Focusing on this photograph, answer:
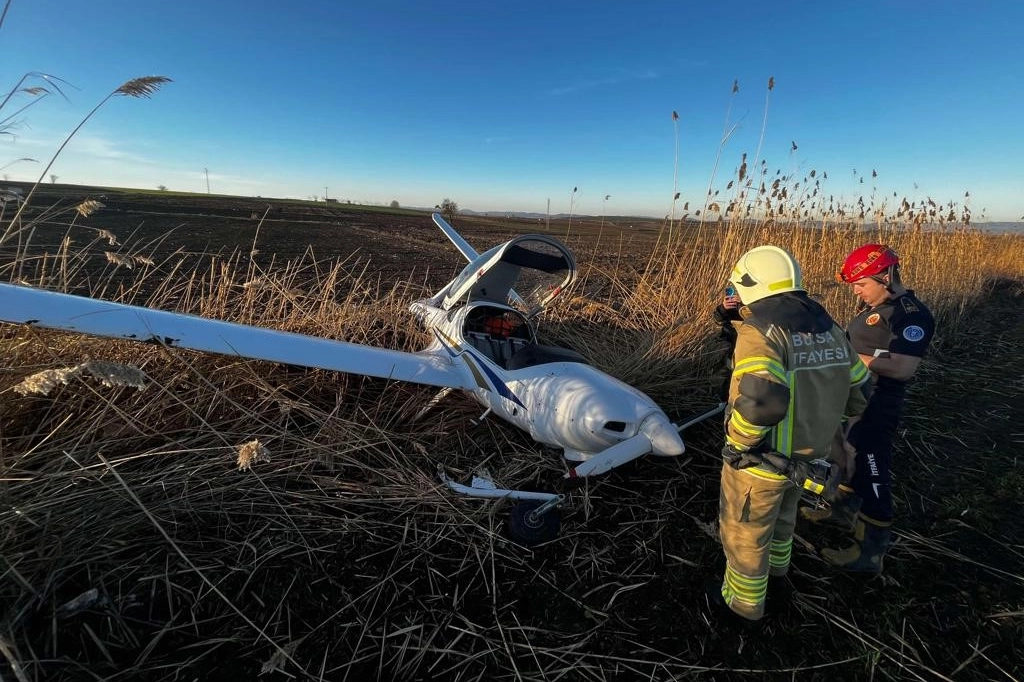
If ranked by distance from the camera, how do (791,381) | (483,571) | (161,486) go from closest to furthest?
(791,381) → (483,571) → (161,486)

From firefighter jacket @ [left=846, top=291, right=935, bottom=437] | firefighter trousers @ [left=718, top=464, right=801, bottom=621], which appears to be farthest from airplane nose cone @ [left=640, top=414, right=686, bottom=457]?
firefighter jacket @ [left=846, top=291, right=935, bottom=437]

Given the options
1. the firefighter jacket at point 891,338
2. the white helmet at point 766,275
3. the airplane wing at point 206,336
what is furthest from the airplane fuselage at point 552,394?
the firefighter jacket at point 891,338

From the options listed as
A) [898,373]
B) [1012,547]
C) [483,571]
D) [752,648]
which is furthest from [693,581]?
[1012,547]

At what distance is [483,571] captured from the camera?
2.51 meters

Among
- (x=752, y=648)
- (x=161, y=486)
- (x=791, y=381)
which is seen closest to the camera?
(x=791, y=381)

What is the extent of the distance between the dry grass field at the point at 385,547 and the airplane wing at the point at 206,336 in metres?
0.34

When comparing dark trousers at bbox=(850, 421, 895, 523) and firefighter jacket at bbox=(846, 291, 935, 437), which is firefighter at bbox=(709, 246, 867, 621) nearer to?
firefighter jacket at bbox=(846, 291, 935, 437)

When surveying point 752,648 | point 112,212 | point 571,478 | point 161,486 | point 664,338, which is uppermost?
point 112,212

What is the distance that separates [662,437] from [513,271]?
278cm

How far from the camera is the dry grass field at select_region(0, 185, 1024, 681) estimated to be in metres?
2.02

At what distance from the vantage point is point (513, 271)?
490 cm

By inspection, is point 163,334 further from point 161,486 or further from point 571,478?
point 571,478

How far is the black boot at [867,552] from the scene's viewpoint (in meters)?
2.68

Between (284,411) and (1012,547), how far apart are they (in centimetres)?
518
